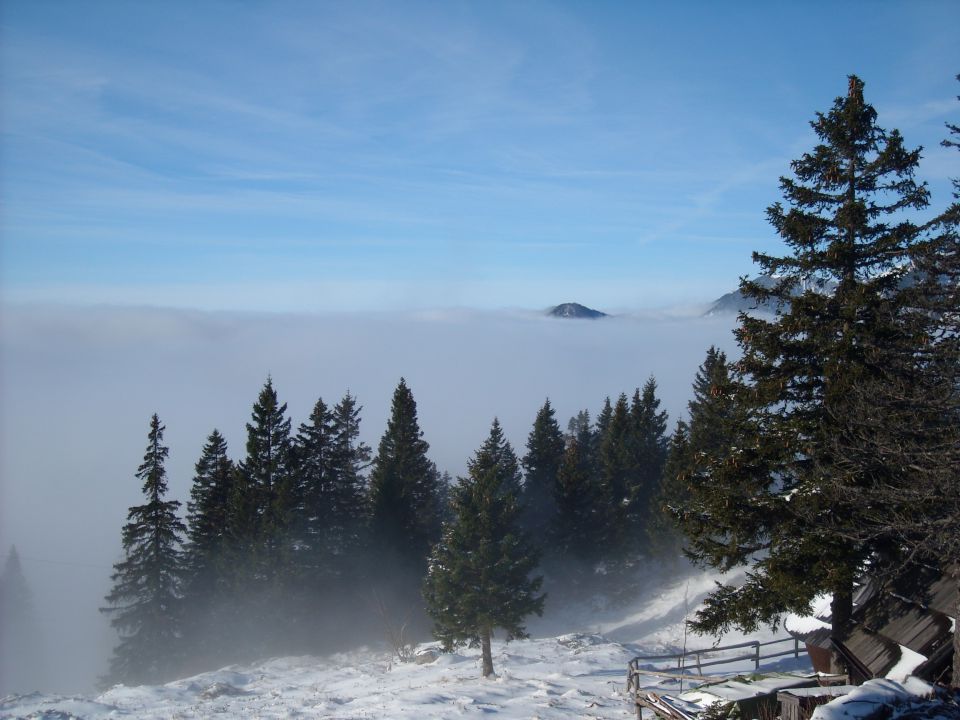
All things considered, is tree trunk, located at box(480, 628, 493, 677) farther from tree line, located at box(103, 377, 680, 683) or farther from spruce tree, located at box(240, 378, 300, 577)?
spruce tree, located at box(240, 378, 300, 577)

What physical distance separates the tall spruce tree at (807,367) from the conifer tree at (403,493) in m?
31.7

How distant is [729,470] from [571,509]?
34.0 metres

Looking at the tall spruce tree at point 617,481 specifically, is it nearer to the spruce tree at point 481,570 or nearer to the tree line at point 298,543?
the tree line at point 298,543

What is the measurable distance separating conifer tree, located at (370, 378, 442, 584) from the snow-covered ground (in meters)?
8.34

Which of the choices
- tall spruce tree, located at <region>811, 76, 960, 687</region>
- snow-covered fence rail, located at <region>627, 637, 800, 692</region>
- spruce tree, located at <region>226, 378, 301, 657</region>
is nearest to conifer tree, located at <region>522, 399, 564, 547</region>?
spruce tree, located at <region>226, 378, 301, 657</region>

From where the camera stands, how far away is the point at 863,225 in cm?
1332

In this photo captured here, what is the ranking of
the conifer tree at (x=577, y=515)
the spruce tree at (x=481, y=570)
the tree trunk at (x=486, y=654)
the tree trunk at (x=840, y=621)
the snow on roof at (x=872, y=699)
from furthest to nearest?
the conifer tree at (x=577, y=515) < the spruce tree at (x=481, y=570) < the tree trunk at (x=486, y=654) < the tree trunk at (x=840, y=621) < the snow on roof at (x=872, y=699)

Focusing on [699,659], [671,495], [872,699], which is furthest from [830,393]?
Answer: [671,495]

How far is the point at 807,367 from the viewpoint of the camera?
43.9ft

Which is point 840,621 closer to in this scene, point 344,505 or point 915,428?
point 915,428

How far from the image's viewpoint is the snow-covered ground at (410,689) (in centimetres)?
1923

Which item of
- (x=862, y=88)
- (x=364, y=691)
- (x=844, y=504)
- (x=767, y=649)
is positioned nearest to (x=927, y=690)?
(x=844, y=504)

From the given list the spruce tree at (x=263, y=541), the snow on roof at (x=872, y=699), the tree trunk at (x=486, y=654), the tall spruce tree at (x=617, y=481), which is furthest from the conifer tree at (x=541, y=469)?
the snow on roof at (x=872, y=699)

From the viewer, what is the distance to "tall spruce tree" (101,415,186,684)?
37.6 metres
